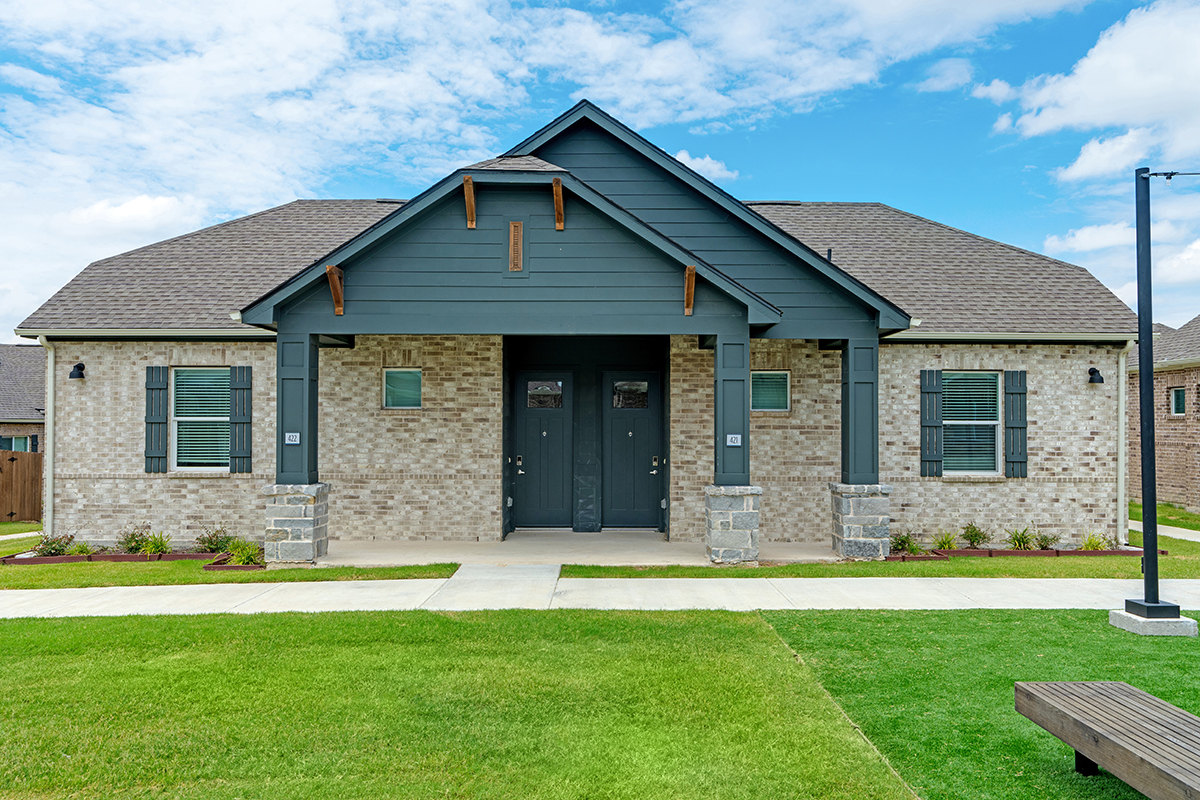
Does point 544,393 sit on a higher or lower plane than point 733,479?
higher

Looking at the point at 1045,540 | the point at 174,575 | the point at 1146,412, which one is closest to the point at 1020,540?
the point at 1045,540

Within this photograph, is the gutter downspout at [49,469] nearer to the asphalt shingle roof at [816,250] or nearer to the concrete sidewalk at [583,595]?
the asphalt shingle roof at [816,250]

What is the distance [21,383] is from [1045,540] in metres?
30.3

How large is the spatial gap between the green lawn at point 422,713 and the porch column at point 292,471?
110 inches

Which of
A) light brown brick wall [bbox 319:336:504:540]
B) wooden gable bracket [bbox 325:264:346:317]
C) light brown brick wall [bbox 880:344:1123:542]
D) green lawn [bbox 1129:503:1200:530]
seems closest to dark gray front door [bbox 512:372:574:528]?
light brown brick wall [bbox 319:336:504:540]

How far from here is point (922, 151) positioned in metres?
23.5

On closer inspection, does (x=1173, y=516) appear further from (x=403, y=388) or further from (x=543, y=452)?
(x=403, y=388)

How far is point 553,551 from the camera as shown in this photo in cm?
1051

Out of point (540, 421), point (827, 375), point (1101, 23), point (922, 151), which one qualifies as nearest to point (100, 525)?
point (540, 421)

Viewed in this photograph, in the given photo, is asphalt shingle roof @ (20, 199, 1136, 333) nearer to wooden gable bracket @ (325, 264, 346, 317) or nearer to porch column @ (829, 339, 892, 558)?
porch column @ (829, 339, 892, 558)

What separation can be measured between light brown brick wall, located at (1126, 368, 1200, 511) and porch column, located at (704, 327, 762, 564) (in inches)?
444

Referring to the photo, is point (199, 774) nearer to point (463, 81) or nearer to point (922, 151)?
point (463, 81)

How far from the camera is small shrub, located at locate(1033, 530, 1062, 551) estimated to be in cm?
1116

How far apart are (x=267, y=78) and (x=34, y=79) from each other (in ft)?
12.0
